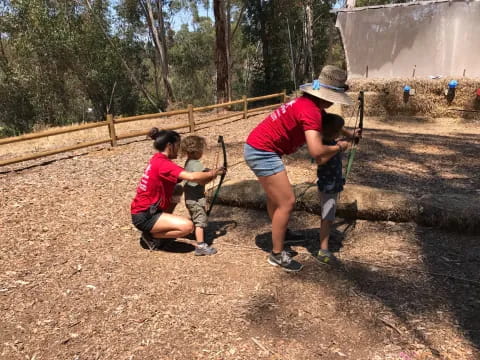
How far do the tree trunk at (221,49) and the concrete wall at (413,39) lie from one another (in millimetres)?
4535

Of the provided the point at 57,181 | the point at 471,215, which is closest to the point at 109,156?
the point at 57,181

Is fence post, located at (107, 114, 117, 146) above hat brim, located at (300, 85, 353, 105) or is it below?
below

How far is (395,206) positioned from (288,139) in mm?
1822

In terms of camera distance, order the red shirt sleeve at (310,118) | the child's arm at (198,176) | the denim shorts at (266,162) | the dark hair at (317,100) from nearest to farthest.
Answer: the red shirt sleeve at (310,118) → the dark hair at (317,100) → the denim shorts at (266,162) → the child's arm at (198,176)

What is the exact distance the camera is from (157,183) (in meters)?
3.45

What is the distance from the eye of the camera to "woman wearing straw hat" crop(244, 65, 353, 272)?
2.73m

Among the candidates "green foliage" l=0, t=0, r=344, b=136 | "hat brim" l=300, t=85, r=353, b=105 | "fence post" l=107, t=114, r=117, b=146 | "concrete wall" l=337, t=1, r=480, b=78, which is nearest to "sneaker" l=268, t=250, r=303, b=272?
"hat brim" l=300, t=85, r=353, b=105

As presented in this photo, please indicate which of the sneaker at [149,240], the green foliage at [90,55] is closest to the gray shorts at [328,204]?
the sneaker at [149,240]

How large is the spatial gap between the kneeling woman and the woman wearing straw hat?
0.51 metres

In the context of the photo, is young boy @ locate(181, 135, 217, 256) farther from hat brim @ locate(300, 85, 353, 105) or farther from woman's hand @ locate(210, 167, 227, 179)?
hat brim @ locate(300, 85, 353, 105)

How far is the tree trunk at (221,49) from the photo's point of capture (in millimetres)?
14969

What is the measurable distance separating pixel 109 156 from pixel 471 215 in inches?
271

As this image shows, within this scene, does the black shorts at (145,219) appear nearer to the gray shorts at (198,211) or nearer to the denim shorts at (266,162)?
the gray shorts at (198,211)

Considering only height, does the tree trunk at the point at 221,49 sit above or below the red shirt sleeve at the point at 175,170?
above
